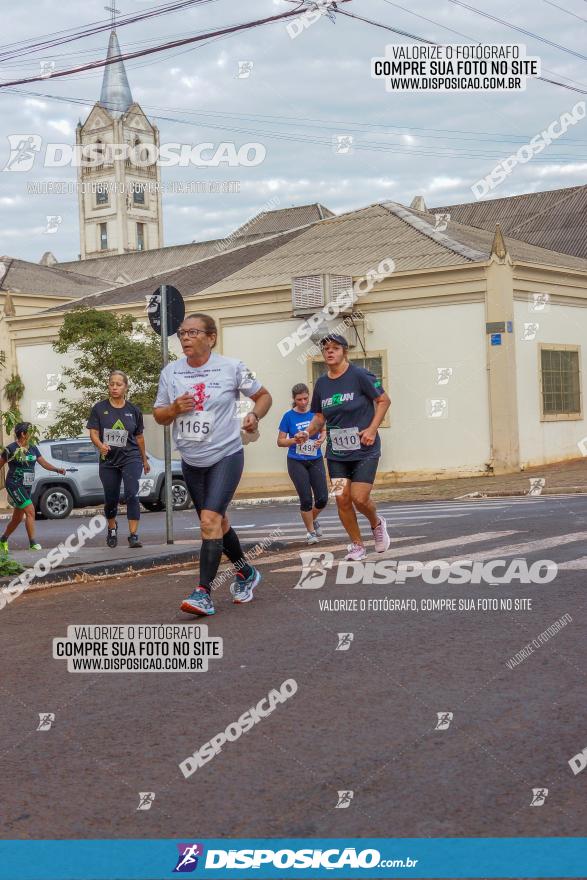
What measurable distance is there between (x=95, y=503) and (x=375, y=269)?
979 centimetres

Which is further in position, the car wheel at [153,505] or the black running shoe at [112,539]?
the car wheel at [153,505]

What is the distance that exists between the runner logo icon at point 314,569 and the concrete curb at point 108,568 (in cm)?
124

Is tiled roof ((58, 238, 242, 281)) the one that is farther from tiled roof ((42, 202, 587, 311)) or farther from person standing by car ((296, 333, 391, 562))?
person standing by car ((296, 333, 391, 562))

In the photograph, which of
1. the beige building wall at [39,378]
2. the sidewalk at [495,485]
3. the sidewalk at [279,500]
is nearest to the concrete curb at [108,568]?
the sidewalk at [279,500]

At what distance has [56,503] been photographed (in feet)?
76.5

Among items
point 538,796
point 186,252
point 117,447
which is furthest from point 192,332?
point 186,252

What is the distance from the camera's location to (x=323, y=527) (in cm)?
1642

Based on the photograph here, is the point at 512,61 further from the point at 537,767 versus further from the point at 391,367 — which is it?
the point at 537,767

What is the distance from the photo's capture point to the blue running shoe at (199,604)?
26.3 ft

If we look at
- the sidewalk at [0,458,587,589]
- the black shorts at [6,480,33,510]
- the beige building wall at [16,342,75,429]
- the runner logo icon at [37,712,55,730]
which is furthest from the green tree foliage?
the runner logo icon at [37,712,55,730]

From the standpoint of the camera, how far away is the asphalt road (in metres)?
4.17

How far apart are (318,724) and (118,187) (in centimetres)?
11975

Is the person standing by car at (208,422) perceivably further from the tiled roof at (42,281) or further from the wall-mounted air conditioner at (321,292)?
the tiled roof at (42,281)

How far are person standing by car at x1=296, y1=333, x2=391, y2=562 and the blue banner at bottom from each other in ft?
22.6
